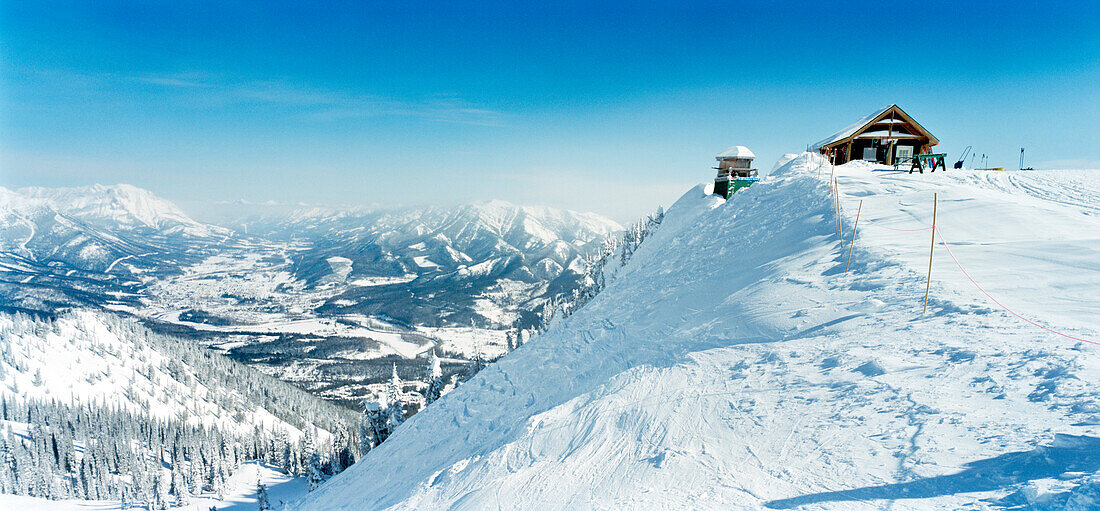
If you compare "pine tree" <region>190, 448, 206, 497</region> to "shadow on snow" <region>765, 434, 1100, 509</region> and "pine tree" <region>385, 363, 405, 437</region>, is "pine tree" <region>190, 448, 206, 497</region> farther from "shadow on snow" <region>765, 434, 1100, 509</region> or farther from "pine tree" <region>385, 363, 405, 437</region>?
"shadow on snow" <region>765, 434, 1100, 509</region>

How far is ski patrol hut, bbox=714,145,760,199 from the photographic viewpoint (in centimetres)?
3453

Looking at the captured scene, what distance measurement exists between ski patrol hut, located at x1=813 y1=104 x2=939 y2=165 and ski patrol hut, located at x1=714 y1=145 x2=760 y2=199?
17.6 feet

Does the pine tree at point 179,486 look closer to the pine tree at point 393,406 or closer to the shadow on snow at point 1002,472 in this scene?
the pine tree at point 393,406

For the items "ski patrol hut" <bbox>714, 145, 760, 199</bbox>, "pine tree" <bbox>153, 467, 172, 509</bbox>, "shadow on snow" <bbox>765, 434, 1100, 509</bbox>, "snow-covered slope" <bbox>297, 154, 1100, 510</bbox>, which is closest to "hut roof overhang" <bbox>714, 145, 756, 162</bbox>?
"ski patrol hut" <bbox>714, 145, 760, 199</bbox>

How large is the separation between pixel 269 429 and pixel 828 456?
119027 mm

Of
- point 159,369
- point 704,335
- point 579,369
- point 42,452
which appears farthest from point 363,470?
point 159,369

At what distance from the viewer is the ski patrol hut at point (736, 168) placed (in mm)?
34531

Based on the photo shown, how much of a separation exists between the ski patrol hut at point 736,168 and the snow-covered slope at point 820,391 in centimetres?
1744

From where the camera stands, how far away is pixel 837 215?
54.1ft

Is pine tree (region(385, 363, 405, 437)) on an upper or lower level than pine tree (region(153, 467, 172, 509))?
upper

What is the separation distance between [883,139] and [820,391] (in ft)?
98.6

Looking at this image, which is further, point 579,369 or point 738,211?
point 738,211

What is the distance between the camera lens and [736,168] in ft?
116

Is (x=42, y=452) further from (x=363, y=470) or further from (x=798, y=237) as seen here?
(x=798, y=237)
